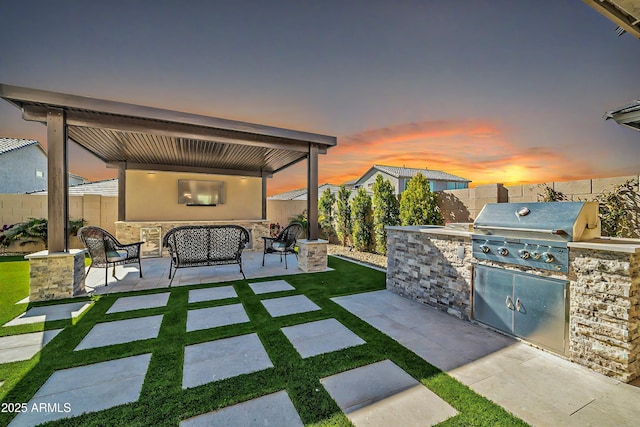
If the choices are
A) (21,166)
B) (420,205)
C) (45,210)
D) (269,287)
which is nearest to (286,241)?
(269,287)

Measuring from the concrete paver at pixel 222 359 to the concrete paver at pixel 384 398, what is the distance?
667 mm

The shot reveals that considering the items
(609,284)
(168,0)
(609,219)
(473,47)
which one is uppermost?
(168,0)

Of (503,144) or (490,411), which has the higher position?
(503,144)

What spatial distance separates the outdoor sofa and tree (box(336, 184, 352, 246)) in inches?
190

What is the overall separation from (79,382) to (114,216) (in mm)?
8486

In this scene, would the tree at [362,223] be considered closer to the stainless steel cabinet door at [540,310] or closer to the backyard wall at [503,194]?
the backyard wall at [503,194]

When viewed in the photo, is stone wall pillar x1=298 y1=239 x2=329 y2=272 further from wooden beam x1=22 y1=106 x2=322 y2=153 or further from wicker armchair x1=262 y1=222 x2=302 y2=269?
wooden beam x1=22 y1=106 x2=322 y2=153

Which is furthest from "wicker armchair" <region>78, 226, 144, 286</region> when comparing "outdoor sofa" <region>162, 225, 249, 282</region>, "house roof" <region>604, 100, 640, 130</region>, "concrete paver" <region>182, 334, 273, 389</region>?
"house roof" <region>604, 100, 640, 130</region>

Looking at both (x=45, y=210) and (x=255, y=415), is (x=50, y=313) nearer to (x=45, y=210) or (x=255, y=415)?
Answer: (x=255, y=415)

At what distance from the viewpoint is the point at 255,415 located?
63.4 inches

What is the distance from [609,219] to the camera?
3.66 metres

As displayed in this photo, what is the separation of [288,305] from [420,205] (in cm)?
422

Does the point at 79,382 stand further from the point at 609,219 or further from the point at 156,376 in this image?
the point at 609,219

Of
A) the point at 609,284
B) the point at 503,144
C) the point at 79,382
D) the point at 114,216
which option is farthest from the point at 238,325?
the point at 114,216
